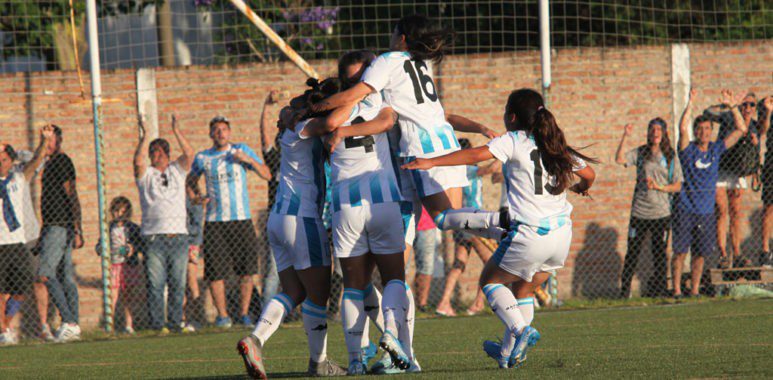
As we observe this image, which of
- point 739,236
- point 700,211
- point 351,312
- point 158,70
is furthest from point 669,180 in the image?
point 351,312

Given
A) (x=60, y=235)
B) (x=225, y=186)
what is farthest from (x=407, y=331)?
(x=60, y=235)

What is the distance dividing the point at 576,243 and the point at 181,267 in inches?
207

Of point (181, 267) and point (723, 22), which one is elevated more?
point (723, 22)

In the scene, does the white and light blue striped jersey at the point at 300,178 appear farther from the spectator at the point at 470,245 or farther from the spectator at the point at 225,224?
the spectator at the point at 470,245

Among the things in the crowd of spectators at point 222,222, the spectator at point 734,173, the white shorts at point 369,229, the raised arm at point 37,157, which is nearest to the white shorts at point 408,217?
the white shorts at point 369,229

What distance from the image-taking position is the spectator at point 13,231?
1198cm

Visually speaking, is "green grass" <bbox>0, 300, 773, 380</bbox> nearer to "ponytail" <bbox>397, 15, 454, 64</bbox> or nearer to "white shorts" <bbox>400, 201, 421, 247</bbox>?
"white shorts" <bbox>400, 201, 421, 247</bbox>

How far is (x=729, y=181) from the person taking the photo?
13586mm

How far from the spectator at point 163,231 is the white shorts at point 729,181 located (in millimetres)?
6635

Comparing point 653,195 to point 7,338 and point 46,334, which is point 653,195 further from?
point 7,338

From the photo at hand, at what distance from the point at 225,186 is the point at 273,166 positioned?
25.3 inches

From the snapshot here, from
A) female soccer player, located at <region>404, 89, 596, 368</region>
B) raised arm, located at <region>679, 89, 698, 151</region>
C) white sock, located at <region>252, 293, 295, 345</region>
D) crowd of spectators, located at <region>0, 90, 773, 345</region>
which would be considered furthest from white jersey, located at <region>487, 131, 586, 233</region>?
raised arm, located at <region>679, 89, 698, 151</region>

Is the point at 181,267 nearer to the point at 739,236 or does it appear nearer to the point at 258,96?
the point at 258,96

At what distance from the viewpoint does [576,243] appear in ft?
46.8
